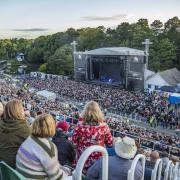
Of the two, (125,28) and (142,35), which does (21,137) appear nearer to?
(142,35)

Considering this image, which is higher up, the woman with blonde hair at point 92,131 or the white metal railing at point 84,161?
the white metal railing at point 84,161

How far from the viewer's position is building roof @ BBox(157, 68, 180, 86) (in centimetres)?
3281

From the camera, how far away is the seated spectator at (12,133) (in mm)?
2793

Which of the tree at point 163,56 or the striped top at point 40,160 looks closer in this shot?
the striped top at point 40,160

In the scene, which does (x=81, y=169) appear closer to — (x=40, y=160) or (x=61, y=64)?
(x=40, y=160)

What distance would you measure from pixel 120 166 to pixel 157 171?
1.98 ft

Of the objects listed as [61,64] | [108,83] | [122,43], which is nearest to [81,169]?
[108,83]

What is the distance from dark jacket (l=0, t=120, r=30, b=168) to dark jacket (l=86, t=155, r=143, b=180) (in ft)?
2.59

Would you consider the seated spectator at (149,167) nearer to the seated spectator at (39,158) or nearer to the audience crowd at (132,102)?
the seated spectator at (39,158)

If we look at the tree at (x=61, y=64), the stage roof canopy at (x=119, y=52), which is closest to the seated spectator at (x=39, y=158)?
the stage roof canopy at (x=119, y=52)

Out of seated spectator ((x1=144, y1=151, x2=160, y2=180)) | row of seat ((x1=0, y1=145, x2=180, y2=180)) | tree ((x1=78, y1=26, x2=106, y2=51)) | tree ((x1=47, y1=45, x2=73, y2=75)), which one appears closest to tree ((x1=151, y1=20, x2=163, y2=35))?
tree ((x1=78, y1=26, x2=106, y2=51))

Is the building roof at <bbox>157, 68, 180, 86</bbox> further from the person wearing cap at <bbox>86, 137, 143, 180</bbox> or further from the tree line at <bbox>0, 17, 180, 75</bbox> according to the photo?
the person wearing cap at <bbox>86, 137, 143, 180</bbox>

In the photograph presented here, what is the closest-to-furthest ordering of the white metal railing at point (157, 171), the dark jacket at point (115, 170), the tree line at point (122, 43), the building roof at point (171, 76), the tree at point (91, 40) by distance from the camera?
the dark jacket at point (115, 170), the white metal railing at point (157, 171), the building roof at point (171, 76), the tree line at point (122, 43), the tree at point (91, 40)

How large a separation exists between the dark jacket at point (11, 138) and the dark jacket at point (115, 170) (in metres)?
0.79
